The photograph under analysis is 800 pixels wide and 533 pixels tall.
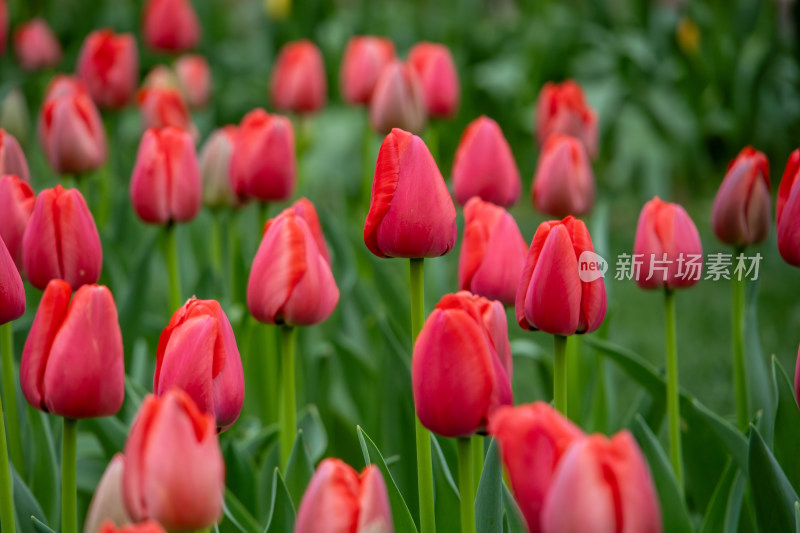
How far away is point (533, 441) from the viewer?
732 millimetres

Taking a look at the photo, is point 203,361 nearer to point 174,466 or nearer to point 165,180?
point 174,466

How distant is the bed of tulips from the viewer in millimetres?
786

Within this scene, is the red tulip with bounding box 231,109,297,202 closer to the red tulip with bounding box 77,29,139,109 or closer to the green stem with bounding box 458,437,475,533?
the green stem with bounding box 458,437,475,533

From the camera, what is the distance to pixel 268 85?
457 cm

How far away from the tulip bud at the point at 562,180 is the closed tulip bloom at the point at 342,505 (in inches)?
41.9

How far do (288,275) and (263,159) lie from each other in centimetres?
63

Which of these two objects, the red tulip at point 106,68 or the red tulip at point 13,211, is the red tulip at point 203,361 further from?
the red tulip at point 106,68

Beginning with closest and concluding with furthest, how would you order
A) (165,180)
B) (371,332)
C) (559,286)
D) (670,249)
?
(559,286), (670,249), (165,180), (371,332)

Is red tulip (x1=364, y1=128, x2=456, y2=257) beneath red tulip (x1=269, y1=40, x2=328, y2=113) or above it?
beneath

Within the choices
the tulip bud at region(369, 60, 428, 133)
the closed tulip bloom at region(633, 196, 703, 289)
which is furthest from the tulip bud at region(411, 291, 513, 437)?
the tulip bud at region(369, 60, 428, 133)

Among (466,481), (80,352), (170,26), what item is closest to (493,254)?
(466,481)

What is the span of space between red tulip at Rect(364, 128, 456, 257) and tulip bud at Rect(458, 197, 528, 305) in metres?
0.19

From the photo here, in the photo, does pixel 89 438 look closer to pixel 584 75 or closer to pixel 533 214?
pixel 533 214

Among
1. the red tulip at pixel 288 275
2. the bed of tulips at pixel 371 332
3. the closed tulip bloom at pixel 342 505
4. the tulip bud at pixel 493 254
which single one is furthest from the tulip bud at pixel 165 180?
the closed tulip bloom at pixel 342 505
